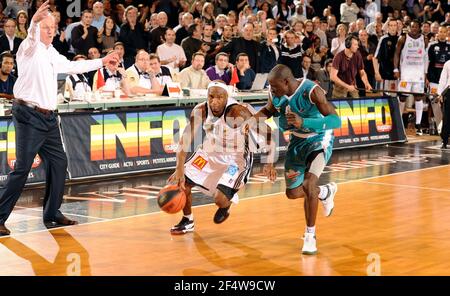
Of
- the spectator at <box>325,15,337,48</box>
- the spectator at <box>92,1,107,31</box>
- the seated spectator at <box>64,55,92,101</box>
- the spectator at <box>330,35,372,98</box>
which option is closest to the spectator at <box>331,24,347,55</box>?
the spectator at <box>325,15,337,48</box>

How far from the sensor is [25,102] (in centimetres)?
1041

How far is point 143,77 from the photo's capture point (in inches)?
632

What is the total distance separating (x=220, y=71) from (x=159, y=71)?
1.51 meters

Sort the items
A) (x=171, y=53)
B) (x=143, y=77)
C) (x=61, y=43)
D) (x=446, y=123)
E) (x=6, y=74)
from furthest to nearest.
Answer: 1. (x=446, y=123)
2. (x=171, y=53)
3. (x=61, y=43)
4. (x=143, y=77)
5. (x=6, y=74)

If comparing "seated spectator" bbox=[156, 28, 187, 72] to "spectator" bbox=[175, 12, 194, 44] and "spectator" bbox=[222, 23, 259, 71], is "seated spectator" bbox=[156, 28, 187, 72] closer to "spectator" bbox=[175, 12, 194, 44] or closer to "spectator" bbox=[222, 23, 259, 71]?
"spectator" bbox=[222, 23, 259, 71]

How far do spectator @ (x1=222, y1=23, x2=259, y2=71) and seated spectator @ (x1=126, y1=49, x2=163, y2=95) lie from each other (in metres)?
3.25

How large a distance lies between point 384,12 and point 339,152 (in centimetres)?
1099

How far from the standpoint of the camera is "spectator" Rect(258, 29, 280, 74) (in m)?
19.4

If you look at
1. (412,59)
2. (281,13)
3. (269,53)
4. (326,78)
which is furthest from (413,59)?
(281,13)

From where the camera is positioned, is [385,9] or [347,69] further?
[385,9]

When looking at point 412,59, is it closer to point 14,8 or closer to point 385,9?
point 385,9

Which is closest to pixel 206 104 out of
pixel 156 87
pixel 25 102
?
pixel 25 102
